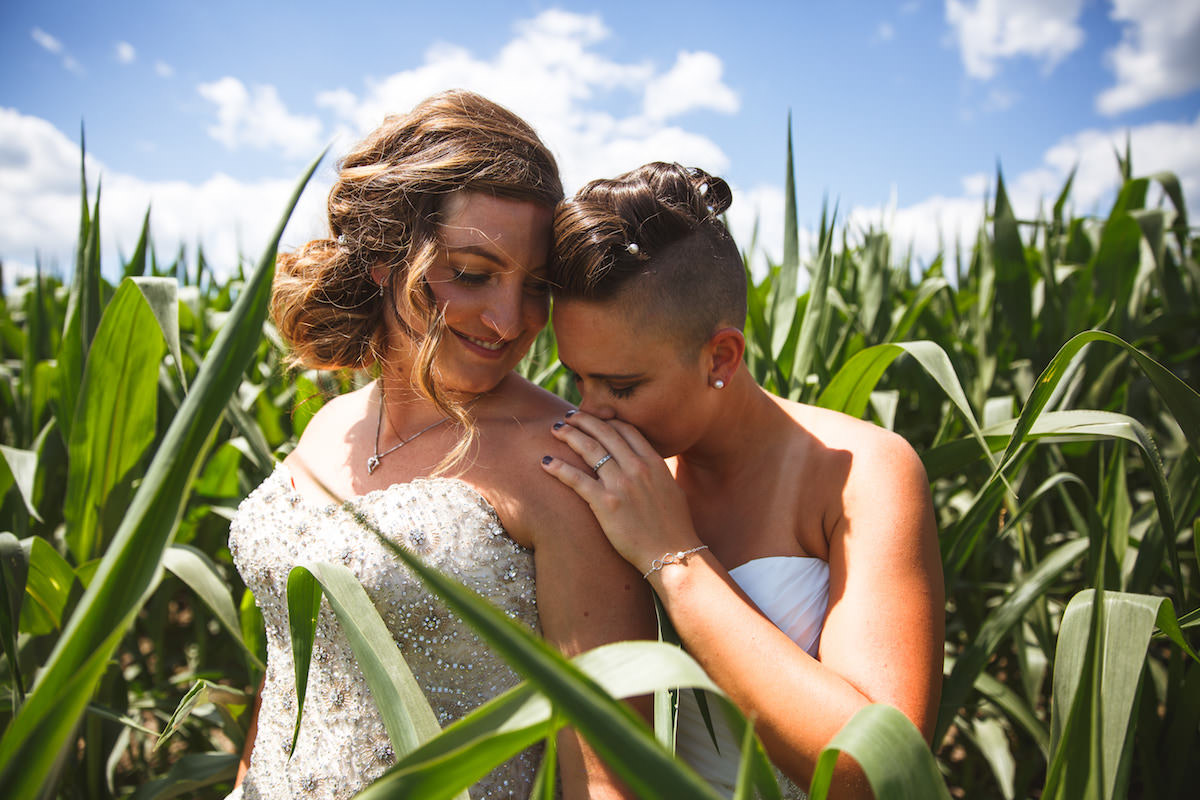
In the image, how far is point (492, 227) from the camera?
4.44 feet

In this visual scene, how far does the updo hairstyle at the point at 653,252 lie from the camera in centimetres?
132

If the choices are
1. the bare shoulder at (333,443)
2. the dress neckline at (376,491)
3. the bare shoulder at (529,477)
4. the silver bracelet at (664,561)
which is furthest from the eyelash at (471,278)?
the silver bracelet at (664,561)

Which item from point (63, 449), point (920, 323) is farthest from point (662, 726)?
point (920, 323)

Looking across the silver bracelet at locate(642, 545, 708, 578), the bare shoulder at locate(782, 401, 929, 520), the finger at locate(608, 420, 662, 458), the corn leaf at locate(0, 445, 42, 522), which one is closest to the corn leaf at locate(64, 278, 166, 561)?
the corn leaf at locate(0, 445, 42, 522)

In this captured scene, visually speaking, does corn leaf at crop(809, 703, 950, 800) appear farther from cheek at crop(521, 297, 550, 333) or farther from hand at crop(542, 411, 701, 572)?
cheek at crop(521, 297, 550, 333)

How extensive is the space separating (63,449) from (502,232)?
4.47 feet

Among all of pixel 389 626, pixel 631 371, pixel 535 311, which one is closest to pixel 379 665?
pixel 389 626

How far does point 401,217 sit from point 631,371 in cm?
54

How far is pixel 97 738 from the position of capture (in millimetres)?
1659

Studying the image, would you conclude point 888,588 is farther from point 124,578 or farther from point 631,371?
point 124,578

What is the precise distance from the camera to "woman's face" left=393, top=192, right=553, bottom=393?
1346mm

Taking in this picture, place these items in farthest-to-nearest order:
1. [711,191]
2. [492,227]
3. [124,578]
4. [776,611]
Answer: [711,191]
[492,227]
[776,611]
[124,578]

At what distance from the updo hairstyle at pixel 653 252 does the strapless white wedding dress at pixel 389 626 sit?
46 centimetres

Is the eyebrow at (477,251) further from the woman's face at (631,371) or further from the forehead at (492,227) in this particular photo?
the woman's face at (631,371)
